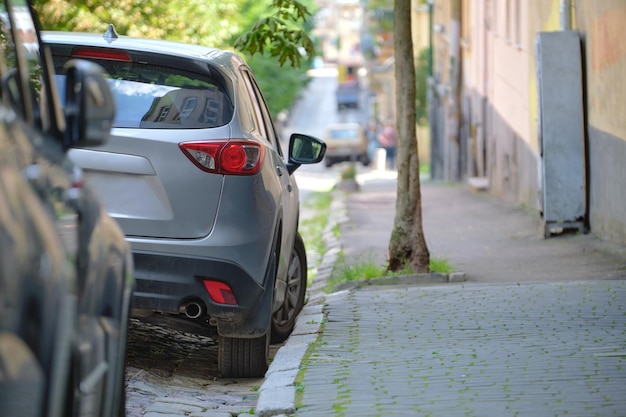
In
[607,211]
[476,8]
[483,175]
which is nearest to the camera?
[607,211]

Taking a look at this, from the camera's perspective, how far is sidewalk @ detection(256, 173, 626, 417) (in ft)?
19.3

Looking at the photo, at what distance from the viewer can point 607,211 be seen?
1307cm

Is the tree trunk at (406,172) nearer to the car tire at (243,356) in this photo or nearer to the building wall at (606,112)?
the building wall at (606,112)

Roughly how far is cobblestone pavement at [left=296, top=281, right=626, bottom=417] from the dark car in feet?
5.74

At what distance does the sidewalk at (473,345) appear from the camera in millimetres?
5871

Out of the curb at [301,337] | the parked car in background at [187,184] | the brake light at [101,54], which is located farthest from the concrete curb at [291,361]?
the brake light at [101,54]

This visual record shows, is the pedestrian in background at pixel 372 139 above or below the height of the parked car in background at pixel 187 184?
below

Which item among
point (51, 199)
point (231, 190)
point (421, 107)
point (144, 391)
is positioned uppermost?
point (51, 199)

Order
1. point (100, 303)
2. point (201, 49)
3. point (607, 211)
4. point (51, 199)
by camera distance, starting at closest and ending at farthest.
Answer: point (51, 199) → point (100, 303) → point (201, 49) → point (607, 211)

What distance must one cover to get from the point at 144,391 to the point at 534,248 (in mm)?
7475

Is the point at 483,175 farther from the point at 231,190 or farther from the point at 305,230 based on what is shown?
the point at 231,190

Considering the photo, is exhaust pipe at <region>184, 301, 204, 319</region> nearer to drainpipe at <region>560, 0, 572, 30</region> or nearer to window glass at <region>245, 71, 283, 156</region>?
window glass at <region>245, 71, 283, 156</region>

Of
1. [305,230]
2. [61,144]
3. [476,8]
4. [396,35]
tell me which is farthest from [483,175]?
[61,144]

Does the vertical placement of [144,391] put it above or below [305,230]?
above
